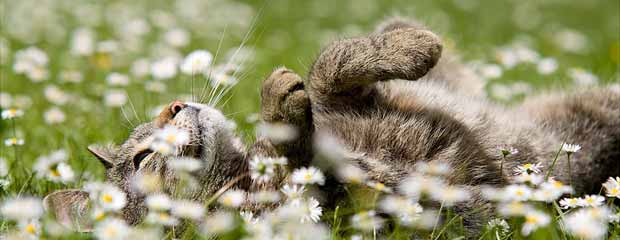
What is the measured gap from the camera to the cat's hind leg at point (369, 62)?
292 centimetres

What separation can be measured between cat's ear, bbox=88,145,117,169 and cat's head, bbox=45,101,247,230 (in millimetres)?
94

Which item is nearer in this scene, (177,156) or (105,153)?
(177,156)

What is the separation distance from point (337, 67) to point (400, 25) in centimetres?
102

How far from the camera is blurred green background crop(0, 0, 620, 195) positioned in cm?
410

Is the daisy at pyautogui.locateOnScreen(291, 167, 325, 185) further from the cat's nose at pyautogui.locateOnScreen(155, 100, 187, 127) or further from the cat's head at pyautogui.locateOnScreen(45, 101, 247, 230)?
the cat's nose at pyautogui.locateOnScreen(155, 100, 187, 127)

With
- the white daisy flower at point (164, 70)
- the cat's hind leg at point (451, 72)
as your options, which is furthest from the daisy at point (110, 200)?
the cat's hind leg at point (451, 72)

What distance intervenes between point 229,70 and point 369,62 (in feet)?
4.02

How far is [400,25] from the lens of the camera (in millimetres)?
3898

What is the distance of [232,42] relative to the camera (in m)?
6.41

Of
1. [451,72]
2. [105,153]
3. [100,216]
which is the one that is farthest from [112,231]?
[451,72]

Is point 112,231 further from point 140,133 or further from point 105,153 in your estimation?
point 105,153

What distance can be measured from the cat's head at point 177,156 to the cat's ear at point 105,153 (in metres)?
0.09

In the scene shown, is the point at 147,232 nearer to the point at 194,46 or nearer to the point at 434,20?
the point at 194,46

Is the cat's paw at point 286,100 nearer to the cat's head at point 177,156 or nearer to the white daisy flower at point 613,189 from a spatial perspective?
the cat's head at point 177,156
